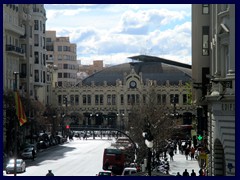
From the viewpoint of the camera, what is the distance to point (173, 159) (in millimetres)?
49969

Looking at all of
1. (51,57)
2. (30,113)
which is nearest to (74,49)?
(51,57)

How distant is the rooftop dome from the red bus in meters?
74.7

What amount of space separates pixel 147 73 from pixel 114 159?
3111 inches

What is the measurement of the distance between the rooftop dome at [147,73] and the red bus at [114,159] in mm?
74662

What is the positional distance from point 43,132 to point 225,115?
173 ft

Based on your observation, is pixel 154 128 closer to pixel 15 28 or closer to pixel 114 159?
pixel 114 159

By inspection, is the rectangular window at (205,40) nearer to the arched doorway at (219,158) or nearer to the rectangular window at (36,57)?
Answer: the arched doorway at (219,158)

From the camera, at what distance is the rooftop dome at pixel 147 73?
120 metres

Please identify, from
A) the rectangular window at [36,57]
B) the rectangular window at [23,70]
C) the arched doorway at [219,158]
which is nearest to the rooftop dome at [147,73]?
the rectangular window at [36,57]

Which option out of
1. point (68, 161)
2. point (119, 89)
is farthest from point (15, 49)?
point (119, 89)

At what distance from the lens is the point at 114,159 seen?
43875 millimetres

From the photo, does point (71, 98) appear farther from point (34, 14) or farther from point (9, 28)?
point (9, 28)

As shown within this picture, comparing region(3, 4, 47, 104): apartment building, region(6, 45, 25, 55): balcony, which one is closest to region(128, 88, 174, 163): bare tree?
region(3, 4, 47, 104): apartment building

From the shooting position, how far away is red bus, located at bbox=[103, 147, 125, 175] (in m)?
42.7
